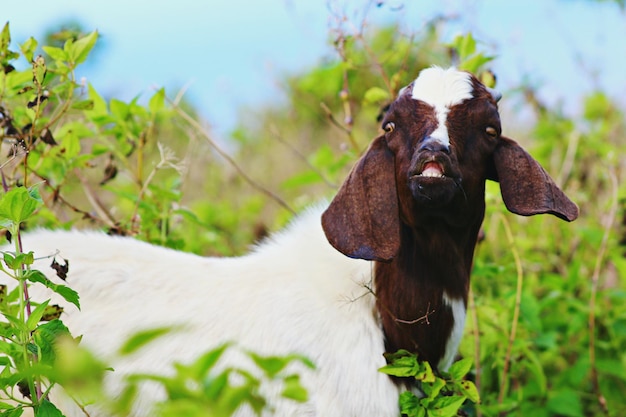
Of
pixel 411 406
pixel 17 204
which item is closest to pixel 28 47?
pixel 17 204

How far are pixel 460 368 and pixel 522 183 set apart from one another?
2.34 ft

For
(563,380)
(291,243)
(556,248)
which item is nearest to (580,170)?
(556,248)

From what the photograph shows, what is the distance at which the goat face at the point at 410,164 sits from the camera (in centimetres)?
290

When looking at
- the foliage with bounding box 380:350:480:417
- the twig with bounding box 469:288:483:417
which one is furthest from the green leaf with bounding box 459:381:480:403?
the twig with bounding box 469:288:483:417

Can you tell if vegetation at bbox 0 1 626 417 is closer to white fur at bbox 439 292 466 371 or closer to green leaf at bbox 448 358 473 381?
green leaf at bbox 448 358 473 381

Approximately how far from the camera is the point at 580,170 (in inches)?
255

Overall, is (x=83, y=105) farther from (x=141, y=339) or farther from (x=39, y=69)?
(x=141, y=339)

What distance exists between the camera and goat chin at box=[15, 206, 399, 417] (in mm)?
3025

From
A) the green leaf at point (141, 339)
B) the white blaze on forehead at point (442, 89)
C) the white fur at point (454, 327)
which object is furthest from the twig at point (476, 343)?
the green leaf at point (141, 339)

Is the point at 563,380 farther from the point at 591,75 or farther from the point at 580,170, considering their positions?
the point at 591,75

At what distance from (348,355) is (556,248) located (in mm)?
3201

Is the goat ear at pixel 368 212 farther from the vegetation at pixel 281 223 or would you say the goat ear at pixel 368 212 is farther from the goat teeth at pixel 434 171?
the vegetation at pixel 281 223

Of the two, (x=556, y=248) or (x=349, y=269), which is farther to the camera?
(x=556, y=248)

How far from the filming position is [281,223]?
20.0ft
